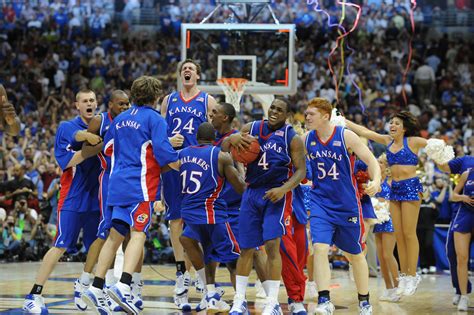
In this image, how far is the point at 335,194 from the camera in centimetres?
845

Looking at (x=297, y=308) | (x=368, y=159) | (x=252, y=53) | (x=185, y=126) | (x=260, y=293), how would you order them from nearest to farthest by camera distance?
(x=368, y=159) → (x=297, y=308) → (x=185, y=126) → (x=260, y=293) → (x=252, y=53)

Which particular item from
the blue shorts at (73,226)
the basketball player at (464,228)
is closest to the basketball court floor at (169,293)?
the basketball player at (464,228)

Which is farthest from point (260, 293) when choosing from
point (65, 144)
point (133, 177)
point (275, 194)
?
point (133, 177)

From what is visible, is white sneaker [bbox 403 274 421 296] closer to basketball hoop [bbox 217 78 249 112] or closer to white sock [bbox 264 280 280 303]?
white sock [bbox 264 280 280 303]

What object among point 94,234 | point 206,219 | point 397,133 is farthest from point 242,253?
point 397,133

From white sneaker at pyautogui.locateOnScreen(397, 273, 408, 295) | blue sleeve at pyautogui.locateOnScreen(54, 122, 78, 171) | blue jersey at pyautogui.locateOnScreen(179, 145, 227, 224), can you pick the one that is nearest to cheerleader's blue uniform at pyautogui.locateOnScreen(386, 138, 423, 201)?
white sneaker at pyautogui.locateOnScreen(397, 273, 408, 295)

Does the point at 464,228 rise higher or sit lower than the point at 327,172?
lower

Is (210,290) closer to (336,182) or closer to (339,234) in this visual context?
(339,234)

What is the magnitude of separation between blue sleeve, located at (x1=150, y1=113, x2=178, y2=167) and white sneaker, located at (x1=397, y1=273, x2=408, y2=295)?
12.8 ft

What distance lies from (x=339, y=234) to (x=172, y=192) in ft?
6.91

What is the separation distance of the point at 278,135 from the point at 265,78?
27.2 feet

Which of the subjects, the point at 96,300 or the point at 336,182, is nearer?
the point at 96,300

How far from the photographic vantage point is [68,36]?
26.5 metres

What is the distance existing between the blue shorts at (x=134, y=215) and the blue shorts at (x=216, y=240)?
691mm
